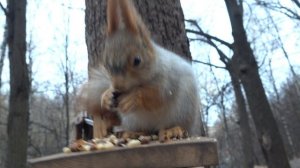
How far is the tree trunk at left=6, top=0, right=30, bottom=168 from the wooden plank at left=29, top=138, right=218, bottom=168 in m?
4.15

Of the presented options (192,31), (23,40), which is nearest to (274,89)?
(192,31)

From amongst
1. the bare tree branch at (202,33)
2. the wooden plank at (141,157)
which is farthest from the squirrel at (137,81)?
the bare tree branch at (202,33)

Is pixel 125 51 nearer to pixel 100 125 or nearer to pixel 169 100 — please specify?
pixel 169 100

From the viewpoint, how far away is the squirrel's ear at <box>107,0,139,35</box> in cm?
140

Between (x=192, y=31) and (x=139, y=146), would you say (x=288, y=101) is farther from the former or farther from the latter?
(x=139, y=146)

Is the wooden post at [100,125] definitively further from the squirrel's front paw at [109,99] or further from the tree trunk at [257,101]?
the tree trunk at [257,101]

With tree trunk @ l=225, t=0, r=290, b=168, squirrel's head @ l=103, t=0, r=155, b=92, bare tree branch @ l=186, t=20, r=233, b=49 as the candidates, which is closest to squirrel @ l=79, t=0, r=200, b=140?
squirrel's head @ l=103, t=0, r=155, b=92

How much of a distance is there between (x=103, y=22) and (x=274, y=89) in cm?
2496

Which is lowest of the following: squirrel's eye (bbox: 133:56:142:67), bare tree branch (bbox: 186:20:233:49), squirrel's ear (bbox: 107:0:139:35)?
squirrel's eye (bbox: 133:56:142:67)

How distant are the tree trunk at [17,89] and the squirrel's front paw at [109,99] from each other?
3.95m

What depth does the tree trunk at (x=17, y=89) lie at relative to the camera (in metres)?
5.19

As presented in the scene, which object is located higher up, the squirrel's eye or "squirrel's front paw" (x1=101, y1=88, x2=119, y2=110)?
the squirrel's eye

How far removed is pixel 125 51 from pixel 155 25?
1.14 meters

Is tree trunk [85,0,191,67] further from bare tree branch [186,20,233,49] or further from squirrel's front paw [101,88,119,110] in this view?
bare tree branch [186,20,233,49]
